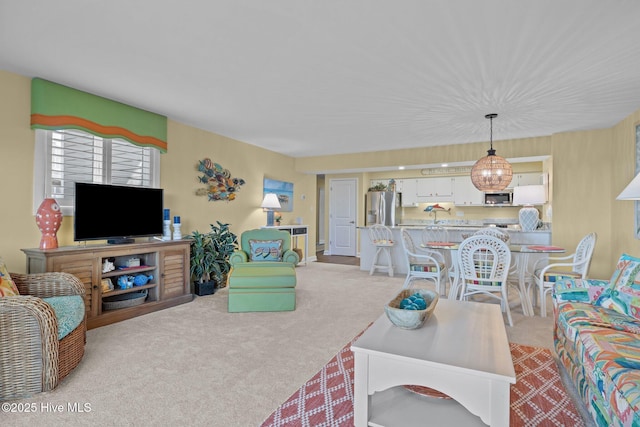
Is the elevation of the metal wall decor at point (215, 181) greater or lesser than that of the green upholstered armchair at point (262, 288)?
greater

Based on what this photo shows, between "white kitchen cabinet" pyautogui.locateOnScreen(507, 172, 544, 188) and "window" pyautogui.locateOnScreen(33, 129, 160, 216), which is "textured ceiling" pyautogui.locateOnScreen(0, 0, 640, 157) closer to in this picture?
"window" pyautogui.locateOnScreen(33, 129, 160, 216)

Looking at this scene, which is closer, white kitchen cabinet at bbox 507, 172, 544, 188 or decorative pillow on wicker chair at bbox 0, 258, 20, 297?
decorative pillow on wicker chair at bbox 0, 258, 20, 297

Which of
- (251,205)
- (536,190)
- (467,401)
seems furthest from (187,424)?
(536,190)

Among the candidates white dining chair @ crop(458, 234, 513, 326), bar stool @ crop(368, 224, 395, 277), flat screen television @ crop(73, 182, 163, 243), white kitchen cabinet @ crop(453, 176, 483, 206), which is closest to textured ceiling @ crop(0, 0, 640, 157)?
flat screen television @ crop(73, 182, 163, 243)

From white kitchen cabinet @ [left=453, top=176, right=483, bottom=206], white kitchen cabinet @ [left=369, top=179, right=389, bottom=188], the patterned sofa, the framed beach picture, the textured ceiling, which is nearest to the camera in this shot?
the patterned sofa

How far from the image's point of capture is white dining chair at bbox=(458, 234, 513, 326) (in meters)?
3.23

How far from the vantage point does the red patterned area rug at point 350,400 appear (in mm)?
1744

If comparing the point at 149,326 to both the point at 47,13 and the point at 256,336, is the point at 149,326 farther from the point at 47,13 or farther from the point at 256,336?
the point at 47,13

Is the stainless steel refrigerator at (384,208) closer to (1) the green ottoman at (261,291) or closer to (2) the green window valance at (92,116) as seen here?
(1) the green ottoman at (261,291)

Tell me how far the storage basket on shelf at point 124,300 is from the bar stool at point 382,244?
142 inches

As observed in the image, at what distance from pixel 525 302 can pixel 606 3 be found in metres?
2.80

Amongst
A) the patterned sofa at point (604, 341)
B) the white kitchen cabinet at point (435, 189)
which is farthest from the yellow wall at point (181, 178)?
the patterned sofa at point (604, 341)

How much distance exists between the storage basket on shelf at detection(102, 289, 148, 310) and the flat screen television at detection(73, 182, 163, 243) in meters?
0.60

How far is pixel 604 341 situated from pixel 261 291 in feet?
9.32
